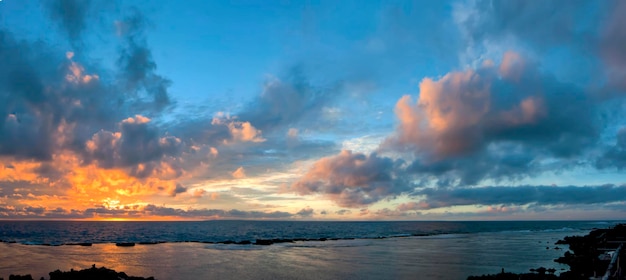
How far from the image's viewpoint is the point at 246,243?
10044 cm

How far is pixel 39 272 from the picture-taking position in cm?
4566

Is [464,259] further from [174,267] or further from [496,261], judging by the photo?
[174,267]

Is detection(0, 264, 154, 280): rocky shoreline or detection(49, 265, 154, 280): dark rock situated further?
detection(49, 265, 154, 280): dark rock

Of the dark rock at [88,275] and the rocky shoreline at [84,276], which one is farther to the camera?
Answer: the dark rock at [88,275]

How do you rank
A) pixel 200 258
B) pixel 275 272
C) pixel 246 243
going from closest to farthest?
pixel 275 272
pixel 200 258
pixel 246 243

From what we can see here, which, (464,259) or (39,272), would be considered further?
(464,259)

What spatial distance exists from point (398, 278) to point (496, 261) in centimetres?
2326

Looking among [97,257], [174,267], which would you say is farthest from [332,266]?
[97,257]

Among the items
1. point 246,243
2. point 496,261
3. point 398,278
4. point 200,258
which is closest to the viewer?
point 398,278

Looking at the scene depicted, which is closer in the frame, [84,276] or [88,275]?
[84,276]

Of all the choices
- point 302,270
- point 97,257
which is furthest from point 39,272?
point 302,270

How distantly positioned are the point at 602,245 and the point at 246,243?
2862 inches

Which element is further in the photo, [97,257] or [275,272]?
[97,257]

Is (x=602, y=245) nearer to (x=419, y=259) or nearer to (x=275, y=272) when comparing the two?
(x=419, y=259)
